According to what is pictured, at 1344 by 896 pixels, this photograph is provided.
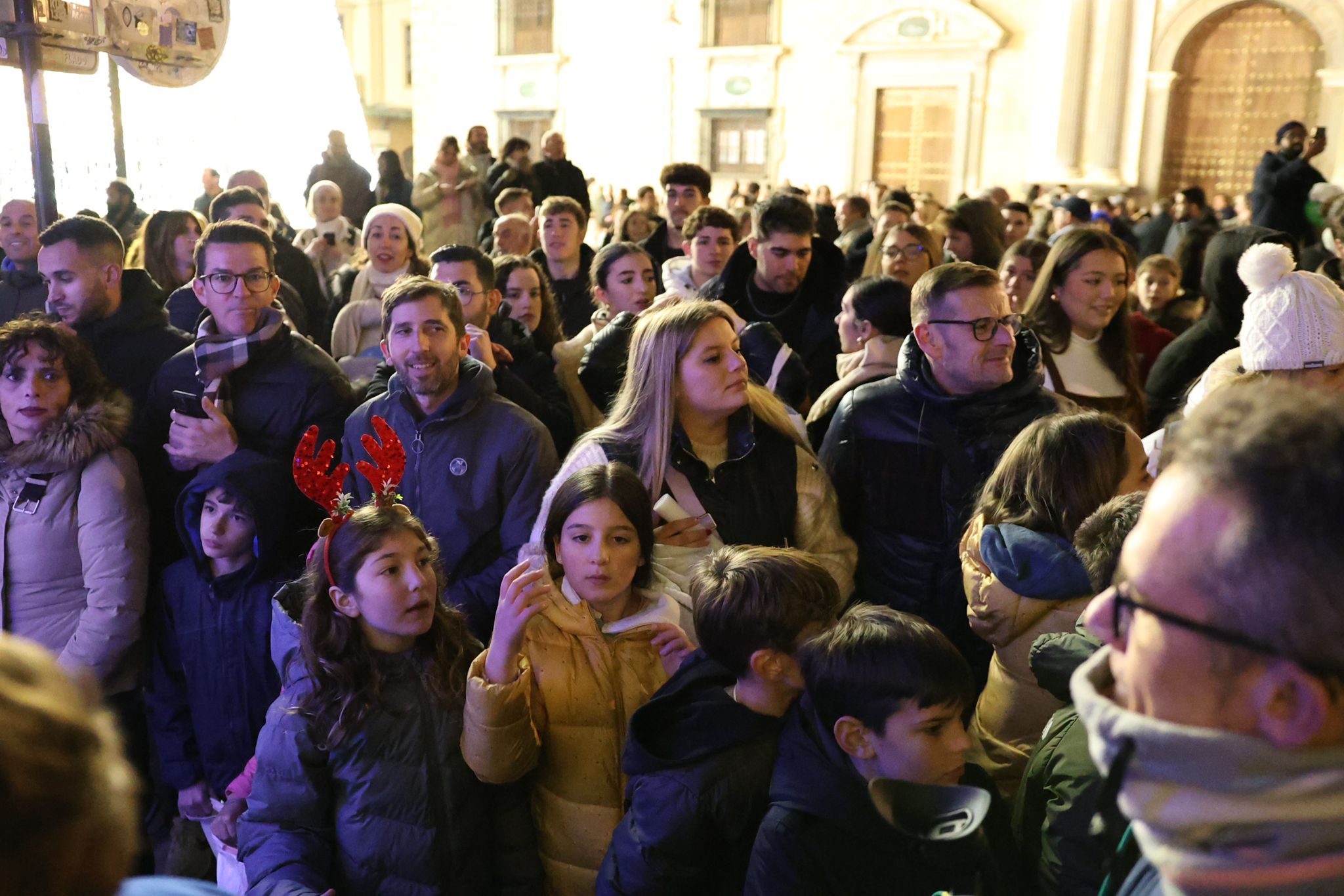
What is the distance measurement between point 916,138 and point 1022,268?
51.6 ft

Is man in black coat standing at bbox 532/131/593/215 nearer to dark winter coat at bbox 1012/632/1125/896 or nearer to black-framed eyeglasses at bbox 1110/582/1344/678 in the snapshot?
dark winter coat at bbox 1012/632/1125/896

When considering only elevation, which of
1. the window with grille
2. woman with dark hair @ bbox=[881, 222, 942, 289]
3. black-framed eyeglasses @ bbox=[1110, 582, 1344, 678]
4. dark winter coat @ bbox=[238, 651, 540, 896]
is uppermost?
the window with grille

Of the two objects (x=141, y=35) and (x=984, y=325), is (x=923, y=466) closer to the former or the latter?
(x=984, y=325)

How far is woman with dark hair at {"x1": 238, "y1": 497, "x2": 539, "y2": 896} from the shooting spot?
2.34 m

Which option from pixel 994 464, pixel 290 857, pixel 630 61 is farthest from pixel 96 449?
pixel 630 61

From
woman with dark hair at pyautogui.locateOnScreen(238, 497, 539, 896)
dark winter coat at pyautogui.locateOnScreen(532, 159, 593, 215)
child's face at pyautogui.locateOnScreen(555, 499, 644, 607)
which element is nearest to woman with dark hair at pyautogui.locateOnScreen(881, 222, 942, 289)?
child's face at pyautogui.locateOnScreen(555, 499, 644, 607)

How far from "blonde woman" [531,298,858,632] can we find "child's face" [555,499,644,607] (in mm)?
301

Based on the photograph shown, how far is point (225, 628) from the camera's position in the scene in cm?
312

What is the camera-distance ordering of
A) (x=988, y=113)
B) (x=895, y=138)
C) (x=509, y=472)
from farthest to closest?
(x=895, y=138), (x=988, y=113), (x=509, y=472)

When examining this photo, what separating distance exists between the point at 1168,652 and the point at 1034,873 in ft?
4.03

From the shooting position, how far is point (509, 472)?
3.30 metres

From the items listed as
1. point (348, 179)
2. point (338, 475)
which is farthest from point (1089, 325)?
point (348, 179)

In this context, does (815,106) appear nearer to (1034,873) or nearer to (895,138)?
(895,138)

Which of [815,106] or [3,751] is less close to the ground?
[815,106]
